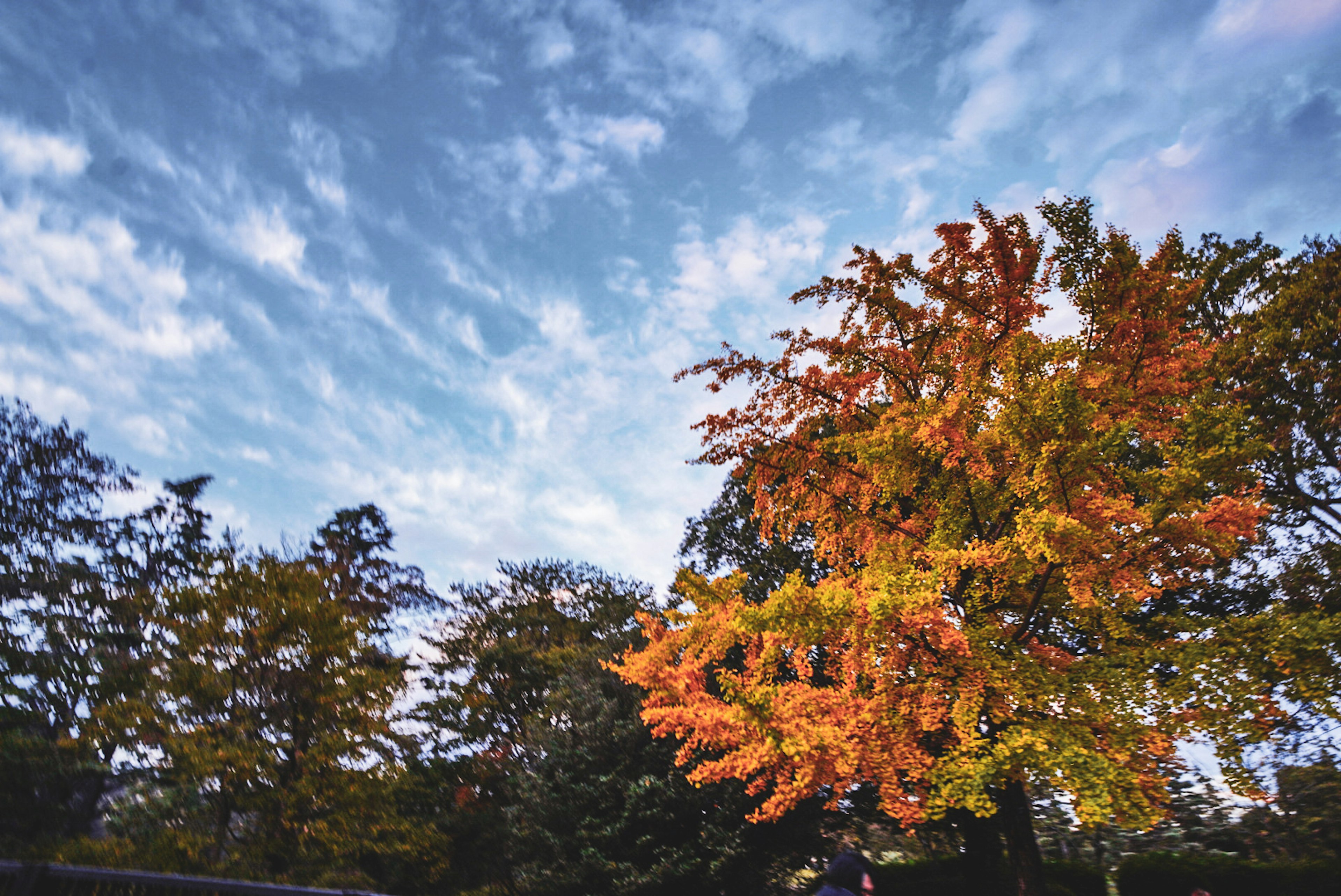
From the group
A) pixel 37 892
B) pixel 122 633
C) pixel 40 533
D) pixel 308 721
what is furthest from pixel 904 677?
pixel 40 533

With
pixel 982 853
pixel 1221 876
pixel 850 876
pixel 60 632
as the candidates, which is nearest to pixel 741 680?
pixel 850 876

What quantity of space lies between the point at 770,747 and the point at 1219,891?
13308 millimetres

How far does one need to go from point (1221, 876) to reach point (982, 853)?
5.40 m

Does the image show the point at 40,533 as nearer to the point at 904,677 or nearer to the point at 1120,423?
the point at 904,677

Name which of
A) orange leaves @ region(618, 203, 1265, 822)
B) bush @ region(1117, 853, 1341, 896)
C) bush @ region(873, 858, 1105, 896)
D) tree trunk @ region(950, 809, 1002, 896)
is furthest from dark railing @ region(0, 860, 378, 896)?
bush @ region(1117, 853, 1341, 896)

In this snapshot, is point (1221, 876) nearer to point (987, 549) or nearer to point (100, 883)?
point (987, 549)

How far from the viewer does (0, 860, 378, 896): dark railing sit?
2857 mm

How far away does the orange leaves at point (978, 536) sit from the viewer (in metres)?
6.76

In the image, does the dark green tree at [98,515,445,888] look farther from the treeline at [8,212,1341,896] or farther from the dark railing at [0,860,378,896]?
the dark railing at [0,860,378,896]

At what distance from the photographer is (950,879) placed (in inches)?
642

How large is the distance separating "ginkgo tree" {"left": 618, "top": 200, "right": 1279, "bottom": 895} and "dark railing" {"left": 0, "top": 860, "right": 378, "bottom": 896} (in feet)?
16.6

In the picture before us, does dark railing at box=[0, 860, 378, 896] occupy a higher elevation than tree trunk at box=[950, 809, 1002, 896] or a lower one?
higher

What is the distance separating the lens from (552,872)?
12.8 meters

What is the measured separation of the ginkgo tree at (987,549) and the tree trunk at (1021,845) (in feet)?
0.11
